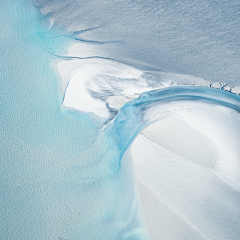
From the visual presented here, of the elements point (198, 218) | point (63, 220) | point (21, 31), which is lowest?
point (63, 220)

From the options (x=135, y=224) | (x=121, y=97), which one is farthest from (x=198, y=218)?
(x=121, y=97)

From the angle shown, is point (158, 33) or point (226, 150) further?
point (158, 33)

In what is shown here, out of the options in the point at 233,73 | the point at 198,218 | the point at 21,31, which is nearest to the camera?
the point at 198,218

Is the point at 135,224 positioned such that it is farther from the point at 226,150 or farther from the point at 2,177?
the point at 2,177

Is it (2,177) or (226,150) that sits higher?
(226,150)

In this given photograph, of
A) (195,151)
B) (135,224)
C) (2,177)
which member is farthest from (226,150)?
(2,177)

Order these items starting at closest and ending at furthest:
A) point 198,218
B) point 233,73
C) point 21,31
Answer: point 198,218
point 233,73
point 21,31
